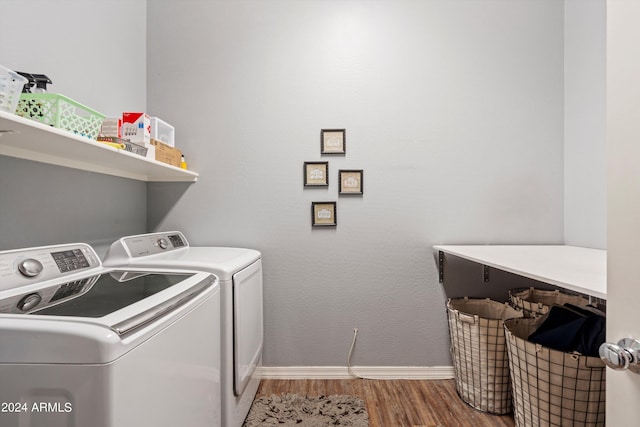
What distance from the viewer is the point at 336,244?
204 cm

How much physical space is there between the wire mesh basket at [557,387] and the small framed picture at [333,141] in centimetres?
139

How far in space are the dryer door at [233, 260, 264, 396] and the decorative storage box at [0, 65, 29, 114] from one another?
91 centimetres

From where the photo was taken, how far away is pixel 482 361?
1615 mm

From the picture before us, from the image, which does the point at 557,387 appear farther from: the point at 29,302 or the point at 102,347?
the point at 29,302

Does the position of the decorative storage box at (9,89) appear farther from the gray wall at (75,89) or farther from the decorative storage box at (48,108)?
the gray wall at (75,89)

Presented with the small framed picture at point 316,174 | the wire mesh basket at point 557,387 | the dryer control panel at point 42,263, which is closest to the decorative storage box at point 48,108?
the dryer control panel at point 42,263

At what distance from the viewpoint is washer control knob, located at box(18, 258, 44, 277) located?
3.33 ft

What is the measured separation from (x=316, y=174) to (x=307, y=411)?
139cm

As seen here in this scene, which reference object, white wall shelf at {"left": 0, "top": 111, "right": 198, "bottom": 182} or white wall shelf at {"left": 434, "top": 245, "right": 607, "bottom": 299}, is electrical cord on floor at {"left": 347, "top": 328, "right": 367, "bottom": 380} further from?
white wall shelf at {"left": 0, "top": 111, "right": 198, "bottom": 182}

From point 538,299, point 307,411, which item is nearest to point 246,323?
point 307,411

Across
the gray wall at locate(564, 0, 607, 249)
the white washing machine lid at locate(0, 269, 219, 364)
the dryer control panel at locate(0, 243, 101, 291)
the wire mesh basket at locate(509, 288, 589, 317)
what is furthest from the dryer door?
the gray wall at locate(564, 0, 607, 249)

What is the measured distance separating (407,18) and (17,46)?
2046mm

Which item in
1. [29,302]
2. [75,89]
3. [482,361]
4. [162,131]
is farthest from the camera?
[162,131]

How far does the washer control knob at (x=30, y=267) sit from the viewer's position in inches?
39.9
